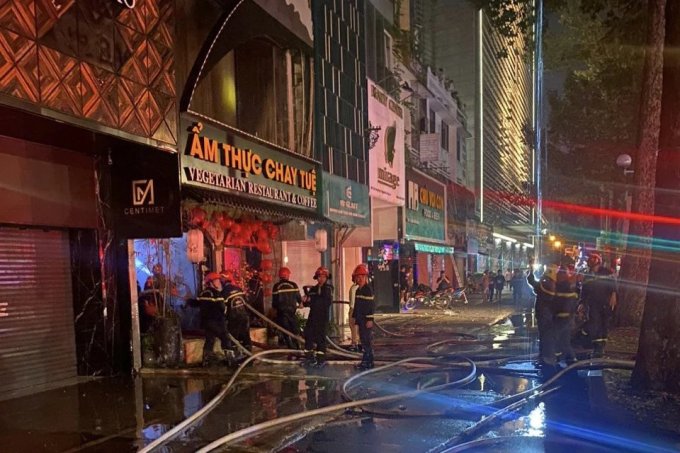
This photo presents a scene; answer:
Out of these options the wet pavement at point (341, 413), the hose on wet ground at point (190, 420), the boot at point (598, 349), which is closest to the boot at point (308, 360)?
the wet pavement at point (341, 413)

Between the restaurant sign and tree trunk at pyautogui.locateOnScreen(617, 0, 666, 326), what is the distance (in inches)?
282

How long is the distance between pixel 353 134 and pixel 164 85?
7838 mm

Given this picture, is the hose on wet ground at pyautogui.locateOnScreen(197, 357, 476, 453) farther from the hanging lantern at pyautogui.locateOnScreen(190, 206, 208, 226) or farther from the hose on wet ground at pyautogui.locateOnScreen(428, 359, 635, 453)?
the hanging lantern at pyautogui.locateOnScreen(190, 206, 208, 226)

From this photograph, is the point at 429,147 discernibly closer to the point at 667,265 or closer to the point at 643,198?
the point at 643,198

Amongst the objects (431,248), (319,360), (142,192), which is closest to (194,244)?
(142,192)

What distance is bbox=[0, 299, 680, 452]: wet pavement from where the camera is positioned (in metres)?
5.89

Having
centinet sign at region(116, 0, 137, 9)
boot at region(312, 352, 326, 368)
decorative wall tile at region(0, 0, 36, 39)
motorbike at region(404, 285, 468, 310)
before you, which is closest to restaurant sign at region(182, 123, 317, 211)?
centinet sign at region(116, 0, 137, 9)

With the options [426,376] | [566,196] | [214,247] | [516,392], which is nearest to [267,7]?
[214,247]

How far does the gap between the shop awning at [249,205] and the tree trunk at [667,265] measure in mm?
6596

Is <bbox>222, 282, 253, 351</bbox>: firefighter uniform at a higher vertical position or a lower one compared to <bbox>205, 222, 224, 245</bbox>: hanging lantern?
lower

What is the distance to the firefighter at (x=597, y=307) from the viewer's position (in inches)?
405

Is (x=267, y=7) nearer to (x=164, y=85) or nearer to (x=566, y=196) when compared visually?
(x=164, y=85)

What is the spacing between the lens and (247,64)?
43.3 ft

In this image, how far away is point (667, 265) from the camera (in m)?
6.98
